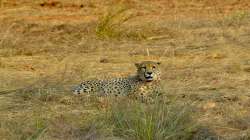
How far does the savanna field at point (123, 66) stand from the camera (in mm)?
7852

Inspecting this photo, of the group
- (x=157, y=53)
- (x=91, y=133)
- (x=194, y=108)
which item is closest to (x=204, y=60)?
(x=157, y=53)

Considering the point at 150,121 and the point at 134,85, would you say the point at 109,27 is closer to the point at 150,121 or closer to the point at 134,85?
the point at 134,85

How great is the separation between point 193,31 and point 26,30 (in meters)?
2.93

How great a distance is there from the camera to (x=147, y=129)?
297 inches

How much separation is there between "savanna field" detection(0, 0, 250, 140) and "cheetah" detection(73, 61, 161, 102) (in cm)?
20

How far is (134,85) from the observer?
9602 millimetres

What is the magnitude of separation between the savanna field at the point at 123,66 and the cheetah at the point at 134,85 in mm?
198

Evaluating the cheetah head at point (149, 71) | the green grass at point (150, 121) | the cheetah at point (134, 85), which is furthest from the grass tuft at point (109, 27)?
the green grass at point (150, 121)

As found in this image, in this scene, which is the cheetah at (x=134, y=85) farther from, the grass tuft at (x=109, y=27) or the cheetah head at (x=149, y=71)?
the grass tuft at (x=109, y=27)

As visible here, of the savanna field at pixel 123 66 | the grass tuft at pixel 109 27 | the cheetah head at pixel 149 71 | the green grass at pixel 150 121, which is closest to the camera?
the green grass at pixel 150 121

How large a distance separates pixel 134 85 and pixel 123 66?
2411 millimetres

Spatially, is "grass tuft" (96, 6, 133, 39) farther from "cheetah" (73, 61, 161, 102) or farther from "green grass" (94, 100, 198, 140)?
"green grass" (94, 100, 198, 140)

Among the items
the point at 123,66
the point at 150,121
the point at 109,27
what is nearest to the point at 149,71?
the point at 150,121

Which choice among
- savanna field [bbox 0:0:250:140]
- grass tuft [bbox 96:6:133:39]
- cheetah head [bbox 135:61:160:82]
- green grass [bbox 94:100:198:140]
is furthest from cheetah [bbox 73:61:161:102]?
grass tuft [bbox 96:6:133:39]
